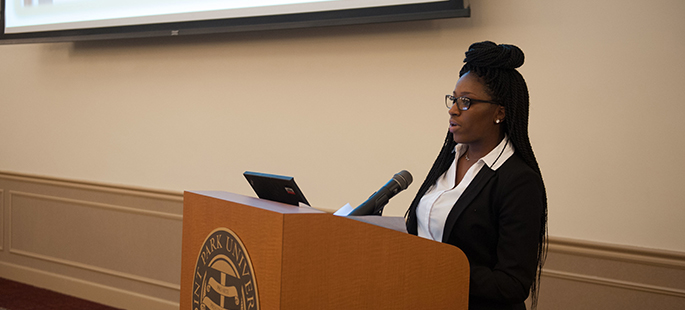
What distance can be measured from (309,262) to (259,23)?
218cm

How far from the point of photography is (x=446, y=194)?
5.08 feet

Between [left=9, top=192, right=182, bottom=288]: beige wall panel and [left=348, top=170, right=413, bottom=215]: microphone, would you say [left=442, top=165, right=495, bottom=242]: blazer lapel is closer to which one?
[left=348, top=170, right=413, bottom=215]: microphone

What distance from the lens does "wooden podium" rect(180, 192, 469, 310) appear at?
3.55 ft

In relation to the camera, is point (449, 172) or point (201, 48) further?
point (201, 48)

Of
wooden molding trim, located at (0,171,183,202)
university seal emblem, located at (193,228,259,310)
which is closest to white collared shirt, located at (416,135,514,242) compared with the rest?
university seal emblem, located at (193,228,259,310)

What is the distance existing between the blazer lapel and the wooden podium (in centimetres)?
15

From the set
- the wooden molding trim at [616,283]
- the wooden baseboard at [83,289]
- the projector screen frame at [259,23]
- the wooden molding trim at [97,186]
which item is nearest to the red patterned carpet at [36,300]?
the wooden baseboard at [83,289]

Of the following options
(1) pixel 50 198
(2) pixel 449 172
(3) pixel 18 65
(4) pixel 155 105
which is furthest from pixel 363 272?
(3) pixel 18 65

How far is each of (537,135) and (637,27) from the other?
63 centimetres

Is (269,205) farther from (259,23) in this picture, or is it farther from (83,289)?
(83,289)

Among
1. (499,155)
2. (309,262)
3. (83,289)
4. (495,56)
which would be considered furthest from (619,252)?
(83,289)

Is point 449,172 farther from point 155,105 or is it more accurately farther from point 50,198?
point 50,198

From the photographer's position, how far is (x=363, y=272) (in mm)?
1175

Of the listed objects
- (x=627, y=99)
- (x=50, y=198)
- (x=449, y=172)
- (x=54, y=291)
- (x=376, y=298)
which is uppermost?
(x=627, y=99)
